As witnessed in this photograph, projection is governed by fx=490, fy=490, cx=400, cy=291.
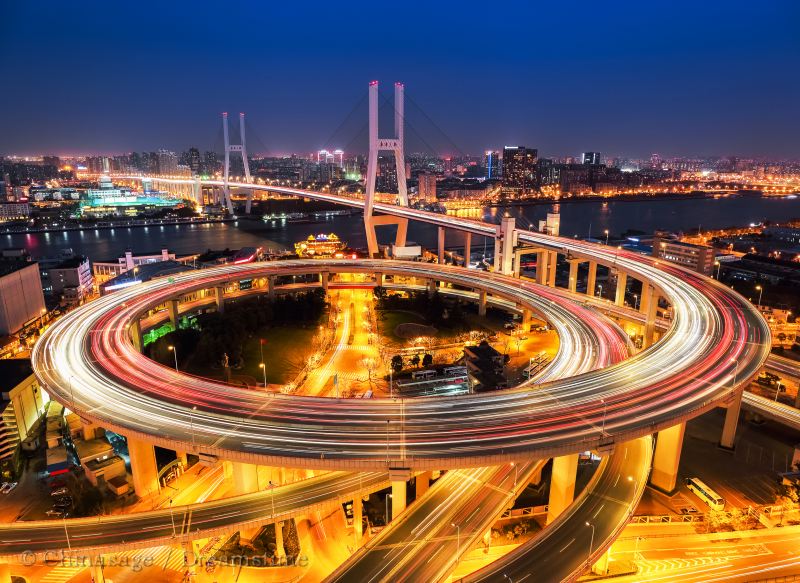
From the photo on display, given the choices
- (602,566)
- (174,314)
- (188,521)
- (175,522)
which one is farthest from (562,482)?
(174,314)

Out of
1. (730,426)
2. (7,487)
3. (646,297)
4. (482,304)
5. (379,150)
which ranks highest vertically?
(379,150)

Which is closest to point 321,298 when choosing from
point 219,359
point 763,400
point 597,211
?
point 219,359

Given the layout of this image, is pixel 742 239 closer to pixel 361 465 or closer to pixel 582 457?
pixel 582 457

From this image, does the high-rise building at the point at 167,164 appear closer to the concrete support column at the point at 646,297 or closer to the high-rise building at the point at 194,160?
the high-rise building at the point at 194,160

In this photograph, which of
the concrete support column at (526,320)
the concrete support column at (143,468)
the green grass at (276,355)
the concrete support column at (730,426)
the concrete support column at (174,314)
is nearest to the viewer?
the concrete support column at (143,468)

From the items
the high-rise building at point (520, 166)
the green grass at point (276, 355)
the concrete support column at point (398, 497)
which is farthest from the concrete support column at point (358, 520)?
the high-rise building at point (520, 166)

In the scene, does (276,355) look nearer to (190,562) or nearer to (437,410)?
(190,562)

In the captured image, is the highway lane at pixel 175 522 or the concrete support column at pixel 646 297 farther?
the concrete support column at pixel 646 297
